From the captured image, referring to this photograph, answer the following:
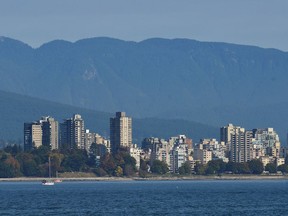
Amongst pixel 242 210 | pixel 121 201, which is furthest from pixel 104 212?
pixel 121 201

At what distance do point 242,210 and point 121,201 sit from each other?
21.6m

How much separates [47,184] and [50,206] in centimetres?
9099

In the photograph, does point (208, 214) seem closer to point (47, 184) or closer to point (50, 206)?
point (50, 206)

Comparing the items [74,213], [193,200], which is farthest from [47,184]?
[74,213]

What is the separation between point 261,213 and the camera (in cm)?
9394

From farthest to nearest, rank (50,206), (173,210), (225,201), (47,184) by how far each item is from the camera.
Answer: (47,184), (225,201), (50,206), (173,210)

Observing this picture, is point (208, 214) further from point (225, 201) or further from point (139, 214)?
point (225, 201)

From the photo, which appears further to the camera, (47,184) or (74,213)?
(47,184)

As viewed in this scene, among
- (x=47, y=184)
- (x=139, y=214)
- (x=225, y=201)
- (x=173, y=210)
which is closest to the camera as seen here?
(x=139, y=214)

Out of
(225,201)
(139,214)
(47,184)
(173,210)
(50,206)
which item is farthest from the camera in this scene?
(47,184)

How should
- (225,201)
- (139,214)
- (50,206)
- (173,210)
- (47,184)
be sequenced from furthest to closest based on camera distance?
(47,184) → (225,201) → (50,206) → (173,210) → (139,214)

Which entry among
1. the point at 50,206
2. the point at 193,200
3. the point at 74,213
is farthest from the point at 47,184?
the point at 74,213

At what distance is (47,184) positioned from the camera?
197125mm

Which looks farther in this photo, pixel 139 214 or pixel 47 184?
pixel 47 184
